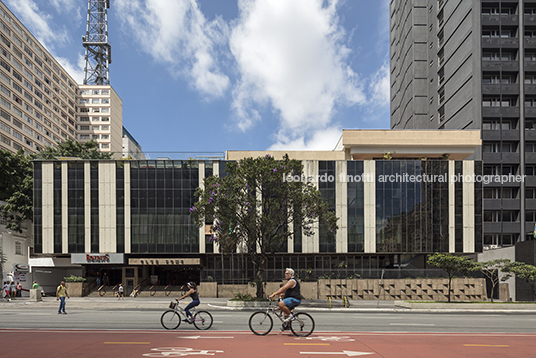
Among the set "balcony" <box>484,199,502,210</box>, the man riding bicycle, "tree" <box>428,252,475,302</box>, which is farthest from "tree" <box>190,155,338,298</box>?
"balcony" <box>484,199,502,210</box>

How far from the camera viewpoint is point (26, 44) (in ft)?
286

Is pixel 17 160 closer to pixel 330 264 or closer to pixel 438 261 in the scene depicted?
pixel 330 264

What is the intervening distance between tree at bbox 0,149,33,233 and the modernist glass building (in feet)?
14.6

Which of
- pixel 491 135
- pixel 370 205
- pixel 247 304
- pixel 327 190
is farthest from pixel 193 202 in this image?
pixel 491 135

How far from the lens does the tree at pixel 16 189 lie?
44.5m

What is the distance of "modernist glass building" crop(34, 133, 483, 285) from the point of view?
41969mm

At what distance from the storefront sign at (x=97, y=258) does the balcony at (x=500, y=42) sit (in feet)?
209

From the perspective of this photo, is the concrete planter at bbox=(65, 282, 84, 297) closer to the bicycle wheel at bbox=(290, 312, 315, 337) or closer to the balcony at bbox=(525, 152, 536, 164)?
the bicycle wheel at bbox=(290, 312, 315, 337)

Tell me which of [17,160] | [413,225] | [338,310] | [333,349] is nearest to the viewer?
[333,349]

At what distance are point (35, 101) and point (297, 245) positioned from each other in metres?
79.3

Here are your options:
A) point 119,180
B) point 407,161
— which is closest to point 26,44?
point 119,180

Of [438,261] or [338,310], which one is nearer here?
[338,310]

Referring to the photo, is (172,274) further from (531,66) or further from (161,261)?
(531,66)

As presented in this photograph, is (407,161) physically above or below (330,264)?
above
